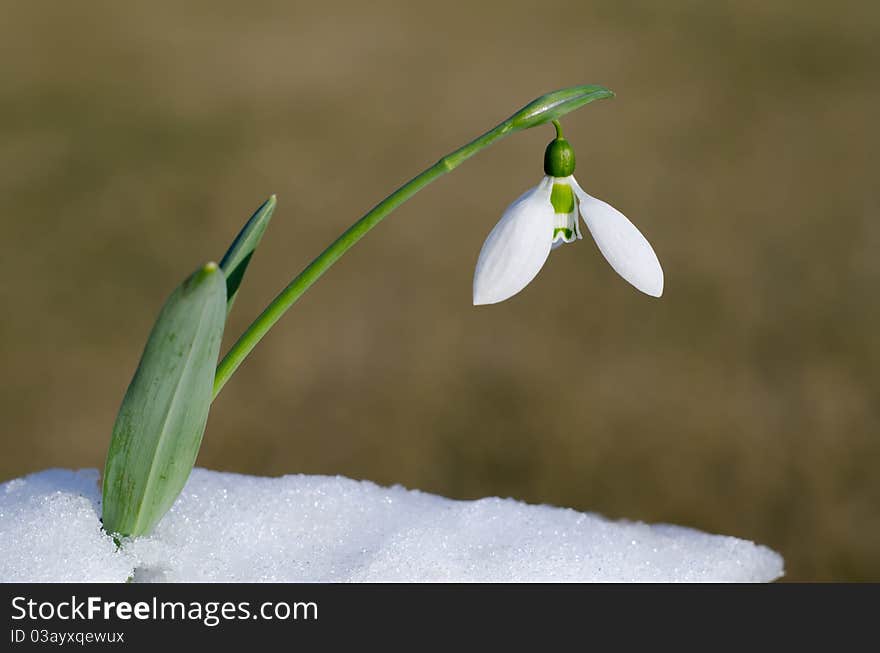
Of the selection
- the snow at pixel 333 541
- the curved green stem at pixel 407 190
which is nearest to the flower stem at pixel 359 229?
the curved green stem at pixel 407 190

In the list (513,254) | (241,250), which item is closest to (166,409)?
(241,250)

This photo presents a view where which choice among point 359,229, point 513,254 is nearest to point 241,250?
point 359,229

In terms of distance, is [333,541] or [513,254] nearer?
[513,254]

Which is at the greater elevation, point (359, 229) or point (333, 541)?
point (359, 229)

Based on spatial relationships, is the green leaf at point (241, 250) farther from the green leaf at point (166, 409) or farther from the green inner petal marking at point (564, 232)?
the green inner petal marking at point (564, 232)

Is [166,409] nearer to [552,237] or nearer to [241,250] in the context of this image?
[241,250]
